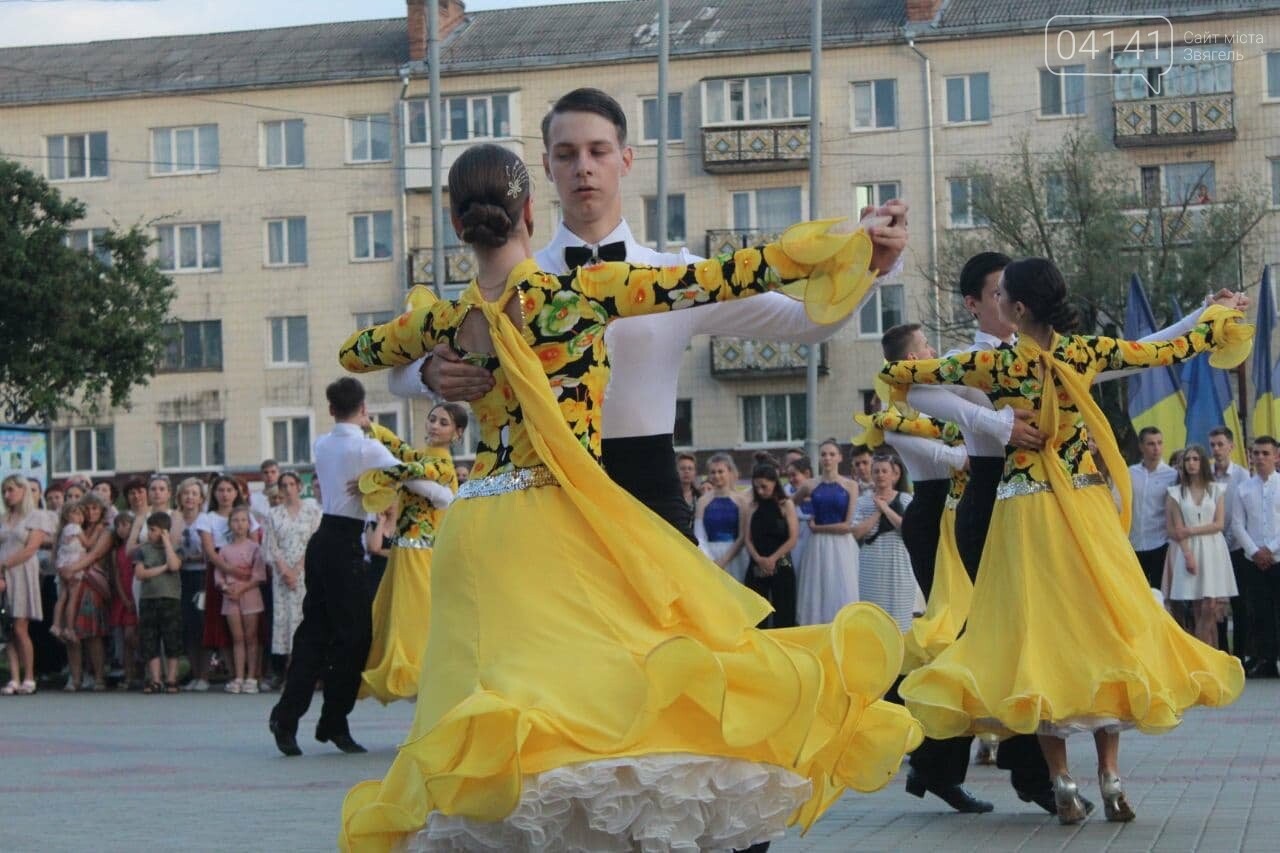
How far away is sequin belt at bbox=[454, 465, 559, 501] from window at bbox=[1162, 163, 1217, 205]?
1809 inches

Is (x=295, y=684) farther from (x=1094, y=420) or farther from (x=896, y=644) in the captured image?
(x=896, y=644)

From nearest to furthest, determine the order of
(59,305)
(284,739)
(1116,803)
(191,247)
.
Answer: (1116,803) < (284,739) < (59,305) < (191,247)

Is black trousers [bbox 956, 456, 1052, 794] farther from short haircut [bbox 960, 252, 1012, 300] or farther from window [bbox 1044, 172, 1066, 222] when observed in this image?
window [bbox 1044, 172, 1066, 222]

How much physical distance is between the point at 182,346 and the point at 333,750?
150 feet

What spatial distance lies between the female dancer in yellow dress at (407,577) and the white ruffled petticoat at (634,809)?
7994 millimetres

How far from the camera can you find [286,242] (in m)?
56.2

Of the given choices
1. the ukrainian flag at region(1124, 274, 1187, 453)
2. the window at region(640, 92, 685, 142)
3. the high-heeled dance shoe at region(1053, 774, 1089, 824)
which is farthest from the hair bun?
the window at region(640, 92, 685, 142)

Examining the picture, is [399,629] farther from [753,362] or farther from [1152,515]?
[753,362]

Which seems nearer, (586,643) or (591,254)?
(586,643)

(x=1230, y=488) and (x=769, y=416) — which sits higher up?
(x=769, y=416)

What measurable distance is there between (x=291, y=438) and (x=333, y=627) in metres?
44.3

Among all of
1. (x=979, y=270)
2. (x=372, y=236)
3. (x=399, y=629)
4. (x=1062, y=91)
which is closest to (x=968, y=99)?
(x=1062, y=91)

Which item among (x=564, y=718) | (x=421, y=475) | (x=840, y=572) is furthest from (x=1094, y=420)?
(x=840, y=572)

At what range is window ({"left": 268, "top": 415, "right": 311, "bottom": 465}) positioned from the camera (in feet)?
184
